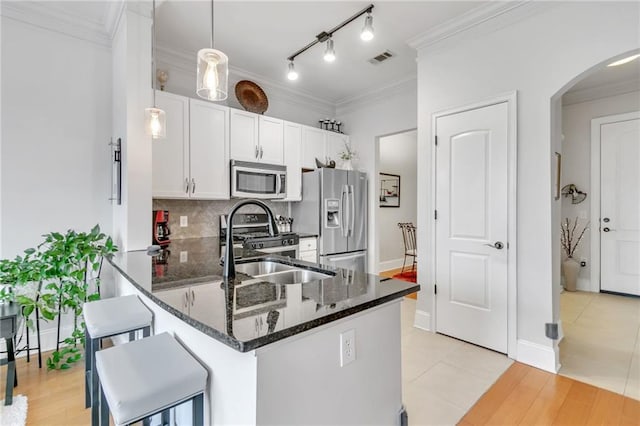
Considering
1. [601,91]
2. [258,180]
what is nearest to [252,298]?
[258,180]

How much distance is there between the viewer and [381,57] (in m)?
3.48

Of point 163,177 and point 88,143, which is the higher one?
point 88,143

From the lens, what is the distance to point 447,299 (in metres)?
2.94

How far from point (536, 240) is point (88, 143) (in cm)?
399

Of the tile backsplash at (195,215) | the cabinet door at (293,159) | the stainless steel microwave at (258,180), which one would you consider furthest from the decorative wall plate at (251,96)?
the tile backsplash at (195,215)

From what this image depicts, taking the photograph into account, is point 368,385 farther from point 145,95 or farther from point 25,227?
point 25,227

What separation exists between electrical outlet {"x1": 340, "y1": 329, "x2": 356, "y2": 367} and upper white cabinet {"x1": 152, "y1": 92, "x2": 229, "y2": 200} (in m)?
2.51

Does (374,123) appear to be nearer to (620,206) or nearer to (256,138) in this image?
(256,138)

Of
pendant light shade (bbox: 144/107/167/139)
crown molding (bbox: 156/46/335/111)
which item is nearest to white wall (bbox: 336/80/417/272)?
crown molding (bbox: 156/46/335/111)

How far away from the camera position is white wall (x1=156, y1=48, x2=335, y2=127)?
11.2 feet

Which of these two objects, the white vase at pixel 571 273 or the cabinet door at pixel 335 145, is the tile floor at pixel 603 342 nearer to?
the white vase at pixel 571 273

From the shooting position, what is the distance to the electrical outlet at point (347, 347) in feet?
3.93

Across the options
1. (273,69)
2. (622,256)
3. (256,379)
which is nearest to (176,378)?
(256,379)

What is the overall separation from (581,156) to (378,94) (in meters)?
3.14
